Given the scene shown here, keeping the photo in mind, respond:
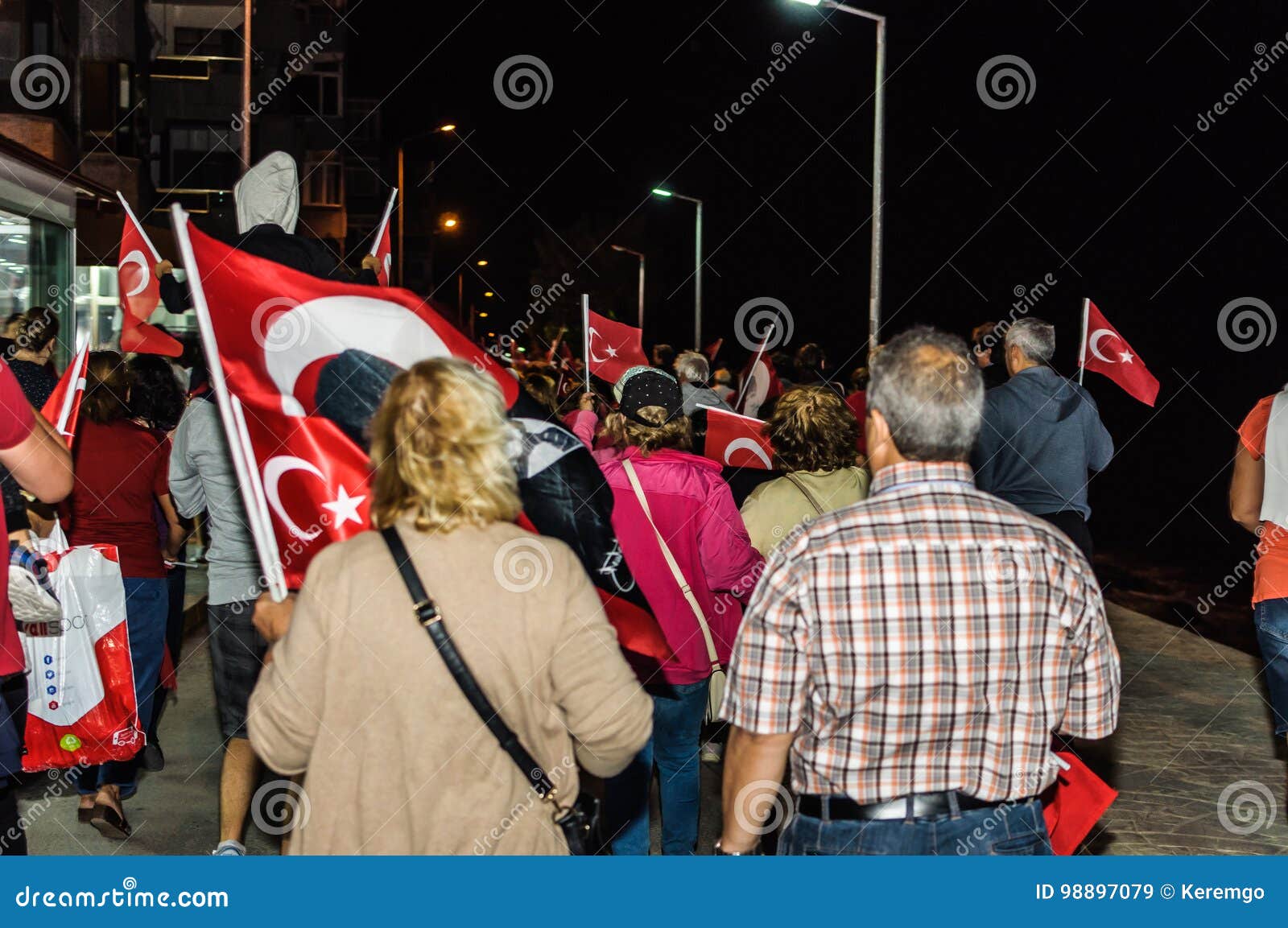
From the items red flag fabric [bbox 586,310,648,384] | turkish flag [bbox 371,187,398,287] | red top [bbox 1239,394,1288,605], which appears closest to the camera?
red top [bbox 1239,394,1288,605]

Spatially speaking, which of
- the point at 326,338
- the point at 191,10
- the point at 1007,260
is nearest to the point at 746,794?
the point at 326,338

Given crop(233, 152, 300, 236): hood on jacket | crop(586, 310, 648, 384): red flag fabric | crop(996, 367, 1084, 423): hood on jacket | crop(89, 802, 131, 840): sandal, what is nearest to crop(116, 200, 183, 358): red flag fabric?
crop(233, 152, 300, 236): hood on jacket

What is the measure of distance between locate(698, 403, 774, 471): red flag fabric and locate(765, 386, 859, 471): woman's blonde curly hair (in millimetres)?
1139

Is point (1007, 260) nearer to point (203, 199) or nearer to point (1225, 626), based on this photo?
point (1225, 626)

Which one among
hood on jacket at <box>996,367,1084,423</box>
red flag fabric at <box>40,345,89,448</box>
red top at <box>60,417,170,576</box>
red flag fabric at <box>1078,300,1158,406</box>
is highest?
red flag fabric at <box>1078,300,1158,406</box>

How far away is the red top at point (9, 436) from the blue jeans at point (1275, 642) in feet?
14.2

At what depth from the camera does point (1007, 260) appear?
27.3 meters

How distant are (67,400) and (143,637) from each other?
151 centimetres

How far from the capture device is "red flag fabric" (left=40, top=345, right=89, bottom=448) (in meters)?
5.42

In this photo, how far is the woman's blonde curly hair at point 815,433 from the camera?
575 centimetres

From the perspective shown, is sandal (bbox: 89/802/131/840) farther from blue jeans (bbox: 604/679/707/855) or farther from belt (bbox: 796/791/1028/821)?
belt (bbox: 796/791/1028/821)

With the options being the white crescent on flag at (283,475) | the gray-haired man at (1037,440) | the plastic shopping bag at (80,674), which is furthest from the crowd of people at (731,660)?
the gray-haired man at (1037,440)

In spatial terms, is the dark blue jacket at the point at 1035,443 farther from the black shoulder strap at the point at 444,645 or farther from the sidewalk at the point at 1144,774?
the black shoulder strap at the point at 444,645

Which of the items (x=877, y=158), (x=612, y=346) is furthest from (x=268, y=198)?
(x=877, y=158)
